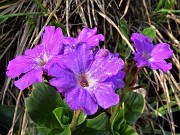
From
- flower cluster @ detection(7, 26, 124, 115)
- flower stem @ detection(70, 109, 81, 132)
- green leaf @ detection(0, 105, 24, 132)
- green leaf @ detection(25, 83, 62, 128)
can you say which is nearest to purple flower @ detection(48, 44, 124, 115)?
flower cluster @ detection(7, 26, 124, 115)

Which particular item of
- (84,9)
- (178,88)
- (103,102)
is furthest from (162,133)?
(103,102)

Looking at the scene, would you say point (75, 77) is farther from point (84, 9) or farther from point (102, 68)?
point (84, 9)

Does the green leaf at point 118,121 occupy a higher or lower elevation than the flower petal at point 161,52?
lower

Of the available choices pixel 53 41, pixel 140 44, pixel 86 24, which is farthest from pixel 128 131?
pixel 86 24

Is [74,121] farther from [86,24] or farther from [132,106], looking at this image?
[86,24]

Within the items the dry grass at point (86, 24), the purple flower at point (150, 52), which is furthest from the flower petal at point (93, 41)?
the dry grass at point (86, 24)

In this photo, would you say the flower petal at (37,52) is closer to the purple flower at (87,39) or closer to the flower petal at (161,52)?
the purple flower at (87,39)

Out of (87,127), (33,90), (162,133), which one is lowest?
(162,133)
